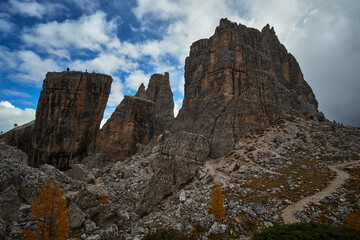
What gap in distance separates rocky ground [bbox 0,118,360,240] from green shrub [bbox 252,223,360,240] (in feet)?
13.2

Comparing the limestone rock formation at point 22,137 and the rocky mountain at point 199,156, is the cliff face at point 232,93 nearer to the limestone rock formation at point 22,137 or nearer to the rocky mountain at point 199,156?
the rocky mountain at point 199,156

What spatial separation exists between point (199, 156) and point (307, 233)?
26.7 metres

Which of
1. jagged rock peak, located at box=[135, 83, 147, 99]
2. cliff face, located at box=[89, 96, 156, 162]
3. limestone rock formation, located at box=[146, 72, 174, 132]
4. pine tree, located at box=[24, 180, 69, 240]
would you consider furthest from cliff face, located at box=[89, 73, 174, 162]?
pine tree, located at box=[24, 180, 69, 240]

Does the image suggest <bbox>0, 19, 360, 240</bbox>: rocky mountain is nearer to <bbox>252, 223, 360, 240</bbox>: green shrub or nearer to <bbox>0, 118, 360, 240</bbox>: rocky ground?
<bbox>0, 118, 360, 240</bbox>: rocky ground

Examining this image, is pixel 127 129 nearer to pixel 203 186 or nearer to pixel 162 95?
pixel 203 186

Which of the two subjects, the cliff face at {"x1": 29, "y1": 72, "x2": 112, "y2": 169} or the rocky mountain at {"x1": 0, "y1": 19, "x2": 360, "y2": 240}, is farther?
the cliff face at {"x1": 29, "y1": 72, "x2": 112, "y2": 169}

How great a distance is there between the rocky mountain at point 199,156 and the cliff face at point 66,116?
1.05 feet

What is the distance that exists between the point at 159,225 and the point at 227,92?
3570 cm

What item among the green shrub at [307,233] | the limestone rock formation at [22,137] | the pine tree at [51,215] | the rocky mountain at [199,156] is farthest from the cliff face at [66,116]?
the green shrub at [307,233]

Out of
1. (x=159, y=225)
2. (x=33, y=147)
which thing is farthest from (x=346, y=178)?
(x=33, y=147)

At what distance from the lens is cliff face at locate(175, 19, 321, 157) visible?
4834 cm

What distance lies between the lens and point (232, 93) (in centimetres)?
5188

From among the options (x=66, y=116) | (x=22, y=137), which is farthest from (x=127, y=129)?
(x=22, y=137)

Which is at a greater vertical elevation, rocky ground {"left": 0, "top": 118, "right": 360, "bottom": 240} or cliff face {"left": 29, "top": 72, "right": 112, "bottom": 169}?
cliff face {"left": 29, "top": 72, "right": 112, "bottom": 169}
